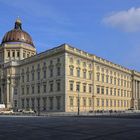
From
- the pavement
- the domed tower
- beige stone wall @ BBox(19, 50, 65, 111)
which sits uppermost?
the domed tower

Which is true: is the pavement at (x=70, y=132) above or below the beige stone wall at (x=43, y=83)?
below

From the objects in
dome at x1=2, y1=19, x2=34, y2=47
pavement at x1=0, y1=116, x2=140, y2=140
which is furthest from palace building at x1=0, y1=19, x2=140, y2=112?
pavement at x1=0, y1=116, x2=140, y2=140

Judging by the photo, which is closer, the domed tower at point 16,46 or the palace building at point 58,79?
the palace building at point 58,79

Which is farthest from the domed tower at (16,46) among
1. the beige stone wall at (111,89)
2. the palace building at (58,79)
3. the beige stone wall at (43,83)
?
the beige stone wall at (111,89)

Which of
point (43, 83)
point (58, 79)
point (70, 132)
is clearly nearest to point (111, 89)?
point (43, 83)

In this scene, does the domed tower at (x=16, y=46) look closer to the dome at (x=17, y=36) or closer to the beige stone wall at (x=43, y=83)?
the dome at (x=17, y=36)

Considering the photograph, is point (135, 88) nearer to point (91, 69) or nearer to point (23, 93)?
point (91, 69)

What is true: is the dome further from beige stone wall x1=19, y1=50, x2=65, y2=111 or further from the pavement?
the pavement

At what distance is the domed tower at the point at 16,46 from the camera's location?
4651 inches

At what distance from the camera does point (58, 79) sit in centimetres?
8931

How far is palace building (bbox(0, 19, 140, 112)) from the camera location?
89.0 meters

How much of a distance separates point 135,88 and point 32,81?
169 ft

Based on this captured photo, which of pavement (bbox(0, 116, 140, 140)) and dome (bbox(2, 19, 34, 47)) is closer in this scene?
pavement (bbox(0, 116, 140, 140))

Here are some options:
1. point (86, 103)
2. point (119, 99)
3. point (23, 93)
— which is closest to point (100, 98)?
point (86, 103)
